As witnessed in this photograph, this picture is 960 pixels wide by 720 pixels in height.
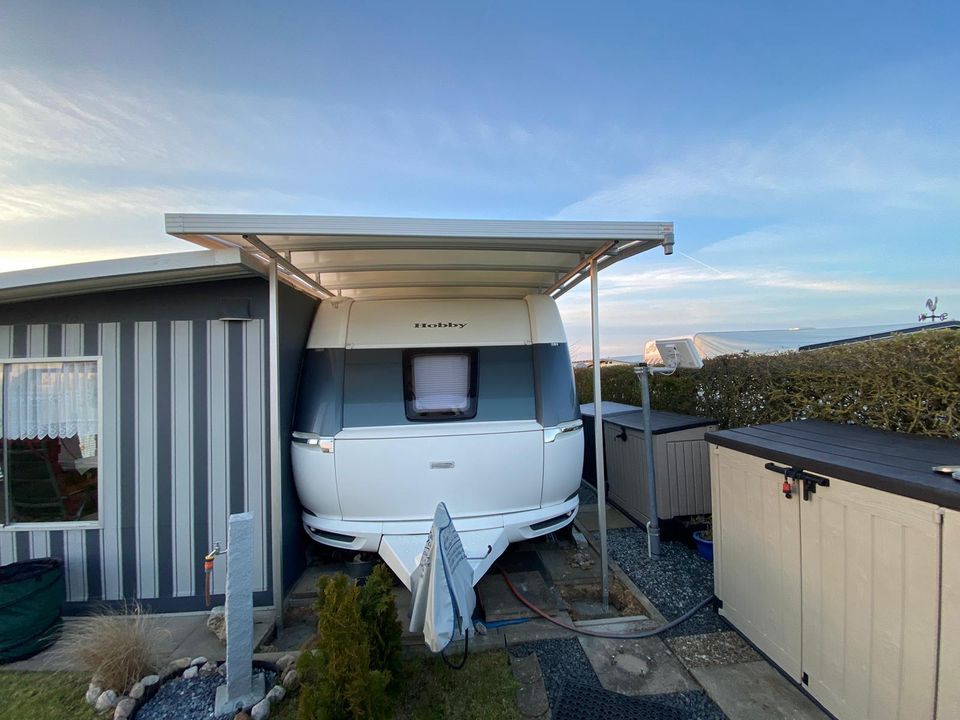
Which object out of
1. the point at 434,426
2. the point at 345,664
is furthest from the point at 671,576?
the point at 345,664

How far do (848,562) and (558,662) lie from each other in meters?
1.64

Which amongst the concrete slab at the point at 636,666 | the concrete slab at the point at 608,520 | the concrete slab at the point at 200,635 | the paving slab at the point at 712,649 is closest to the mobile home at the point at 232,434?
the concrete slab at the point at 200,635

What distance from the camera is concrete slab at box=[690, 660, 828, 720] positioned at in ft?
6.86

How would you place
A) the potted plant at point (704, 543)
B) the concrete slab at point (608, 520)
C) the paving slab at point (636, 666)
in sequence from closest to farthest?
1. the paving slab at point (636, 666)
2. the potted plant at point (704, 543)
3. the concrete slab at point (608, 520)

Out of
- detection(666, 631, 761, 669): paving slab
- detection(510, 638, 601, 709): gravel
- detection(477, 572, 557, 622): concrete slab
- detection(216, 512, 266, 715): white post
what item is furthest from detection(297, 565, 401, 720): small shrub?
detection(666, 631, 761, 669): paving slab

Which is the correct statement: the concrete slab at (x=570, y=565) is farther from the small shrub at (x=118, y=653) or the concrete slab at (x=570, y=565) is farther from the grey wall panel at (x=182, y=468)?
the grey wall panel at (x=182, y=468)

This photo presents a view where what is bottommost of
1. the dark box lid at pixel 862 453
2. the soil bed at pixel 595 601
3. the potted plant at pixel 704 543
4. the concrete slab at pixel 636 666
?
the soil bed at pixel 595 601

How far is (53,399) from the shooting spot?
318 cm

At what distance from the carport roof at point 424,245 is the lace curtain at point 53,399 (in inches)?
65.5

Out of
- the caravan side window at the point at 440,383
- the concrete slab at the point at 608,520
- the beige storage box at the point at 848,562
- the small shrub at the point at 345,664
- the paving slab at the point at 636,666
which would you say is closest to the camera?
the beige storage box at the point at 848,562

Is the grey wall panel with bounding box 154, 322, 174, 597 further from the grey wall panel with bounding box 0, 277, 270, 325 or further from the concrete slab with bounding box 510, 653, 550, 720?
the concrete slab with bounding box 510, 653, 550, 720

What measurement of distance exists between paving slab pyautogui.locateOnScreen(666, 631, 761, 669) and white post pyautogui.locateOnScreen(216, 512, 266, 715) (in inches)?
96.8

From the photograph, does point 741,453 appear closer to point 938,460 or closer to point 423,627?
point 938,460

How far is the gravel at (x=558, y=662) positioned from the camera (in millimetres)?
2385
